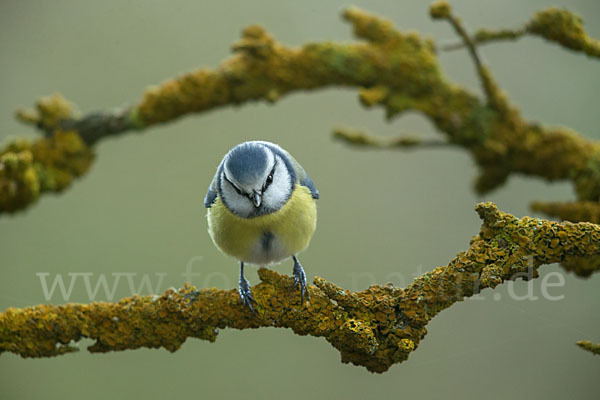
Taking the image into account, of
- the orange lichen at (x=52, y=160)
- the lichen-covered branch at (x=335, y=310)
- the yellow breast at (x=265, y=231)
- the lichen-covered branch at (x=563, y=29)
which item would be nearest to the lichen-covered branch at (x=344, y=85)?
the orange lichen at (x=52, y=160)

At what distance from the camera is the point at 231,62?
7.41ft

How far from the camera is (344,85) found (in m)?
2.26

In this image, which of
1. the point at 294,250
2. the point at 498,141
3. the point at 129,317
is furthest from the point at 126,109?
the point at 498,141

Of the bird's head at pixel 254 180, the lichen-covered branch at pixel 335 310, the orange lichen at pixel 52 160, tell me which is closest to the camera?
the lichen-covered branch at pixel 335 310

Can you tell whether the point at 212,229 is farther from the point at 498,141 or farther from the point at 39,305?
the point at 498,141

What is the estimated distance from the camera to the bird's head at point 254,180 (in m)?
1.70

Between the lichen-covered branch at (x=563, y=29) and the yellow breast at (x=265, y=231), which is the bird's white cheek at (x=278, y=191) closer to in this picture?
the yellow breast at (x=265, y=231)

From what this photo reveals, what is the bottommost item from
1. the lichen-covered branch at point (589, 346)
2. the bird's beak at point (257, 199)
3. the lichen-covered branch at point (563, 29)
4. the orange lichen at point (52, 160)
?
the lichen-covered branch at point (589, 346)

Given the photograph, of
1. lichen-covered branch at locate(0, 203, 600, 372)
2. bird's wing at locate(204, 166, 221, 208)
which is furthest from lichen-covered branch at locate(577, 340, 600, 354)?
bird's wing at locate(204, 166, 221, 208)

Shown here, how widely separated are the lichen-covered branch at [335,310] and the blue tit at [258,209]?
0.35 metres

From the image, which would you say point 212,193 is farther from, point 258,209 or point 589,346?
point 589,346

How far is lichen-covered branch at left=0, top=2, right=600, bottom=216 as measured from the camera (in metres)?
2.17

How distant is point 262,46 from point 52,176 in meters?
0.95

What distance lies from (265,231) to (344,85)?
2.53 ft
